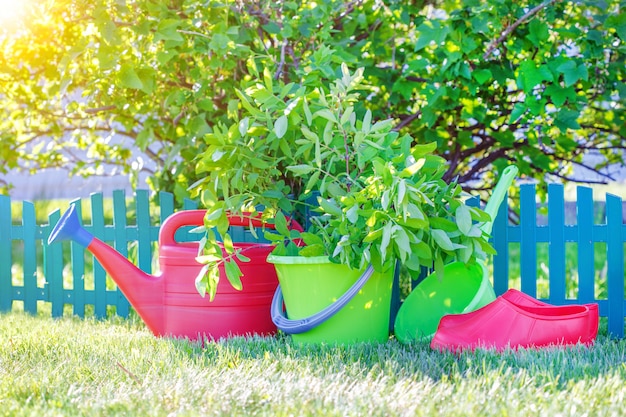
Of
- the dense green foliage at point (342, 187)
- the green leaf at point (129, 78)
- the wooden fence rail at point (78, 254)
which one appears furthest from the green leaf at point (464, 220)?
the green leaf at point (129, 78)

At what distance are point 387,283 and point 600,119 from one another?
185 cm

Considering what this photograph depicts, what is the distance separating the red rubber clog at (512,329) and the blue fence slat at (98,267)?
1.72 meters

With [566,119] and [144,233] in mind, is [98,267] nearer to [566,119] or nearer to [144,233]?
[144,233]

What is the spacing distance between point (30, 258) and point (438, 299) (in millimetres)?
2096

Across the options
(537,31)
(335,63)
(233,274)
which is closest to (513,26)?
(537,31)

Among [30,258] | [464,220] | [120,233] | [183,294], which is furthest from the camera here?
[30,258]

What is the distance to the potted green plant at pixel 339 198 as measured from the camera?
2102mm

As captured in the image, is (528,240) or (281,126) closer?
(281,126)

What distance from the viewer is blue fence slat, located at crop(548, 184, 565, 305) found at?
9.04 ft

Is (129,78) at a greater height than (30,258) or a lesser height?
greater

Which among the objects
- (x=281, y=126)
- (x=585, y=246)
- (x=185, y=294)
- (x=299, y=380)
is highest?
(x=281, y=126)

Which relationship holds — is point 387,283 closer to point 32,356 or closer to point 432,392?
point 432,392

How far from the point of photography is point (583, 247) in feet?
8.99

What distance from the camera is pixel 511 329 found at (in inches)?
86.4
